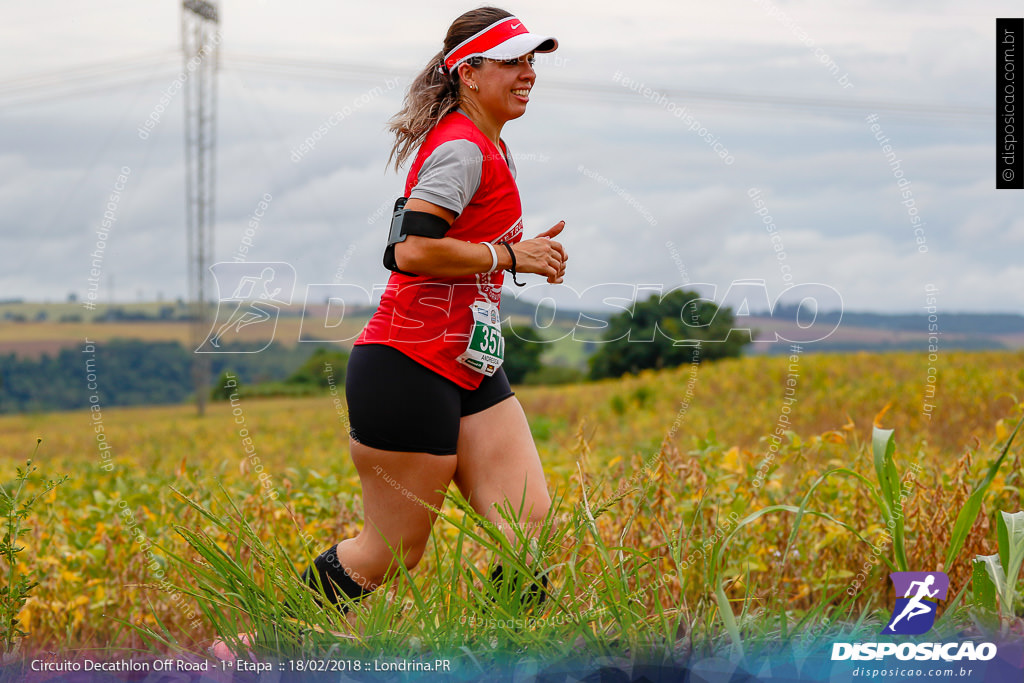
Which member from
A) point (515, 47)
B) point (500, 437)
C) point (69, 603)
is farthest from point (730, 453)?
point (69, 603)

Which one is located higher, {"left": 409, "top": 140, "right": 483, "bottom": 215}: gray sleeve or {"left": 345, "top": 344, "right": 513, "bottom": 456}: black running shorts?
{"left": 409, "top": 140, "right": 483, "bottom": 215}: gray sleeve

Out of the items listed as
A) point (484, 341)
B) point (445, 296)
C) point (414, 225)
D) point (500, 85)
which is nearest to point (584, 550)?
point (484, 341)

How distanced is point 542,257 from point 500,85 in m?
0.51

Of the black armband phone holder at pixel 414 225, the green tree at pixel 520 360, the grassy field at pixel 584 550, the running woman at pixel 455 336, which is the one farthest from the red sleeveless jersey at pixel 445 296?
the green tree at pixel 520 360

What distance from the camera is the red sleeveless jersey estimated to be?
2639mm

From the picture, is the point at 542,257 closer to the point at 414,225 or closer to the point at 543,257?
the point at 543,257

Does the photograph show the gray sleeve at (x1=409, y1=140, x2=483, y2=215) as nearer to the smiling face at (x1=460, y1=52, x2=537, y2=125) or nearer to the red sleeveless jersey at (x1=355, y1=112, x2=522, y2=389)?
the red sleeveless jersey at (x1=355, y1=112, x2=522, y2=389)

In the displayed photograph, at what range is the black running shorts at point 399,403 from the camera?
8.64ft

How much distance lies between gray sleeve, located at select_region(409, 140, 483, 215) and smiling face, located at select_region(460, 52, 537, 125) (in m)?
0.19

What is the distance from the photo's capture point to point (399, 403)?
8.64 feet

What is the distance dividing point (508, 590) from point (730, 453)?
159 cm

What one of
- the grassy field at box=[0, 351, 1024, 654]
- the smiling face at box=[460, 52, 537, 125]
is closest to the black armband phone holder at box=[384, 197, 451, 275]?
the smiling face at box=[460, 52, 537, 125]

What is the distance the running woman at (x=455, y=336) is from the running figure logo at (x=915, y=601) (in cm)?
98

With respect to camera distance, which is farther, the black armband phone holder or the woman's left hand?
the woman's left hand
